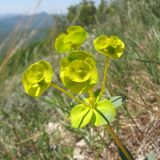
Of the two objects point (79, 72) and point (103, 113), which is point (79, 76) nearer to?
point (79, 72)

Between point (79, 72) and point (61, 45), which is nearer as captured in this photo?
point (79, 72)

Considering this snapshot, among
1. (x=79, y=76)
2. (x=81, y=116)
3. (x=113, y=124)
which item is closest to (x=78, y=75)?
(x=79, y=76)

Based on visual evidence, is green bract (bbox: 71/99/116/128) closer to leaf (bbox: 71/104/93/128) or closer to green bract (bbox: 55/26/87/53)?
leaf (bbox: 71/104/93/128)

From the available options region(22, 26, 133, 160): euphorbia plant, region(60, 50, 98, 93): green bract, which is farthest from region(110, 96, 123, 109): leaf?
region(60, 50, 98, 93): green bract

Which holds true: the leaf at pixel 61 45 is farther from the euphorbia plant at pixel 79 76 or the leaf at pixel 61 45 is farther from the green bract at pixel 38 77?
the green bract at pixel 38 77

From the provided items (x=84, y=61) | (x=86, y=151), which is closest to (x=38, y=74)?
(x=84, y=61)
